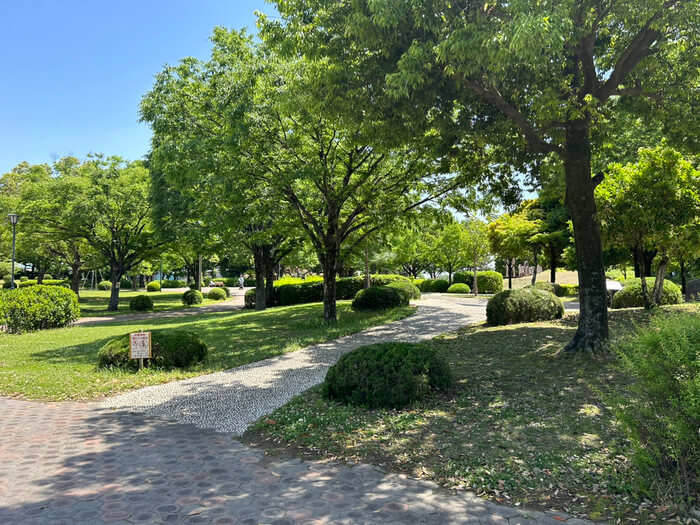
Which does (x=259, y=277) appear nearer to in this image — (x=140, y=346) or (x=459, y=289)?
(x=140, y=346)

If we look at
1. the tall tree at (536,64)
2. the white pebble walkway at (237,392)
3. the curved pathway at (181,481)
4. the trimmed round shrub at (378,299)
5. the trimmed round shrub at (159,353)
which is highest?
the tall tree at (536,64)

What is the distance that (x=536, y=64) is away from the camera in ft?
19.6

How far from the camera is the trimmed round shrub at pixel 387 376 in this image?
564 cm

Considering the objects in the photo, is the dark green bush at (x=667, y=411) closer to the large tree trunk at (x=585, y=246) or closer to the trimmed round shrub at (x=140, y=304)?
the large tree trunk at (x=585, y=246)

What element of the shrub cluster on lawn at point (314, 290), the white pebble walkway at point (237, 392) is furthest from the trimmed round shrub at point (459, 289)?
the white pebble walkway at point (237, 392)

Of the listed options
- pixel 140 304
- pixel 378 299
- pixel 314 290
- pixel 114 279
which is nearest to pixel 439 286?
pixel 314 290

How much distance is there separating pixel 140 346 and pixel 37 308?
33.0 feet

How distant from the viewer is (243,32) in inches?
520

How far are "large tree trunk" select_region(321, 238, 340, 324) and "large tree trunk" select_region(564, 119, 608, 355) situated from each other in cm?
803

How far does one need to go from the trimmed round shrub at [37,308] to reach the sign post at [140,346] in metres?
9.77

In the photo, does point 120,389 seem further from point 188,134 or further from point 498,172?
point 498,172

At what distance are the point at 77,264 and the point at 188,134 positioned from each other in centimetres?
2227

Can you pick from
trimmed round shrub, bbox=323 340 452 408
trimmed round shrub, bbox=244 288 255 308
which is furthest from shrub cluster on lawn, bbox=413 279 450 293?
trimmed round shrub, bbox=323 340 452 408

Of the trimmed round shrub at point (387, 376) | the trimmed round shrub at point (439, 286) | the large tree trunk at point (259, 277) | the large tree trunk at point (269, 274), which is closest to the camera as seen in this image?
the trimmed round shrub at point (387, 376)
